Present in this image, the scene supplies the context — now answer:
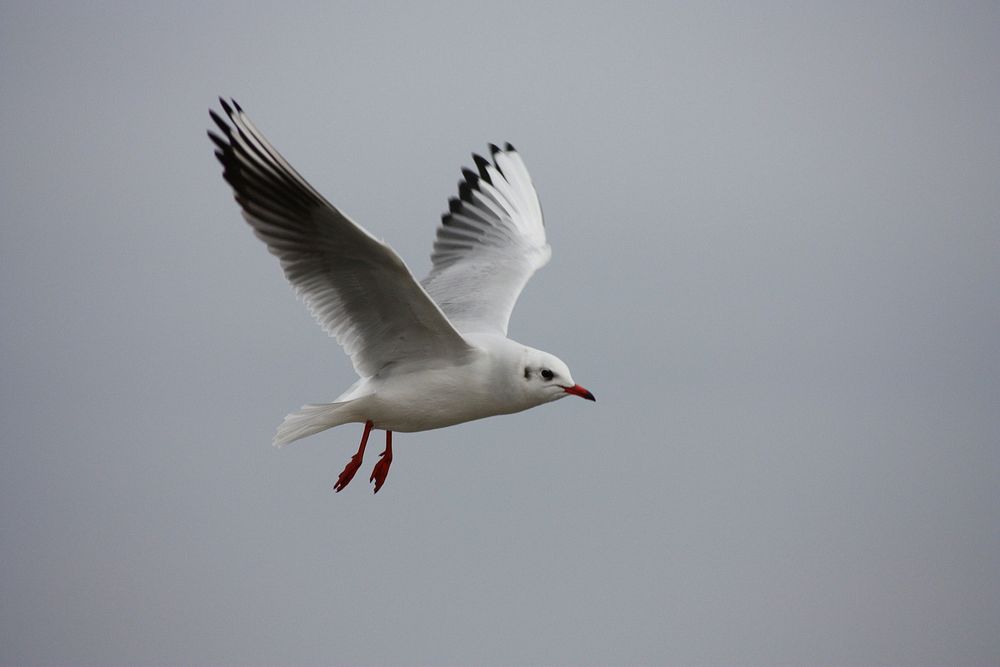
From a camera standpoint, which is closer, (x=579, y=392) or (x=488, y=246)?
(x=579, y=392)

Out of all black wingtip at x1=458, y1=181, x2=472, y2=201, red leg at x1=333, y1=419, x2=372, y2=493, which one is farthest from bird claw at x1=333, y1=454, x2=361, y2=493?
black wingtip at x1=458, y1=181, x2=472, y2=201

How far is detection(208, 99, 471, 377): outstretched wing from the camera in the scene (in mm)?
5469

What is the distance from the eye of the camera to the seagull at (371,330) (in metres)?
5.50

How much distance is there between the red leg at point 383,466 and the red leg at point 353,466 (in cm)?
22

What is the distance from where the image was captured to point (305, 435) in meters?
6.00

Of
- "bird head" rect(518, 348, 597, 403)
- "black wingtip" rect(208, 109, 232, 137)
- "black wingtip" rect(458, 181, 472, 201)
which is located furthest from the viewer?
"black wingtip" rect(458, 181, 472, 201)

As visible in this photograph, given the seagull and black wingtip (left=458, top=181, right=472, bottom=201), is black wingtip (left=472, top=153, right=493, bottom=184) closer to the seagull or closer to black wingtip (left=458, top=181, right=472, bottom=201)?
black wingtip (left=458, top=181, right=472, bottom=201)

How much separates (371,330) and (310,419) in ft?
1.54

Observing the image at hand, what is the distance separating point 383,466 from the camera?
22.1 ft

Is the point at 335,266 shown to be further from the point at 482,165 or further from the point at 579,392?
the point at 482,165

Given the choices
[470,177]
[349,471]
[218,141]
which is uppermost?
[470,177]

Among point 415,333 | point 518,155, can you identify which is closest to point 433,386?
point 415,333

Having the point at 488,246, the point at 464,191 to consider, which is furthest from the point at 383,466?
the point at 464,191

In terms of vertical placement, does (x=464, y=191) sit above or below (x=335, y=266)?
above
